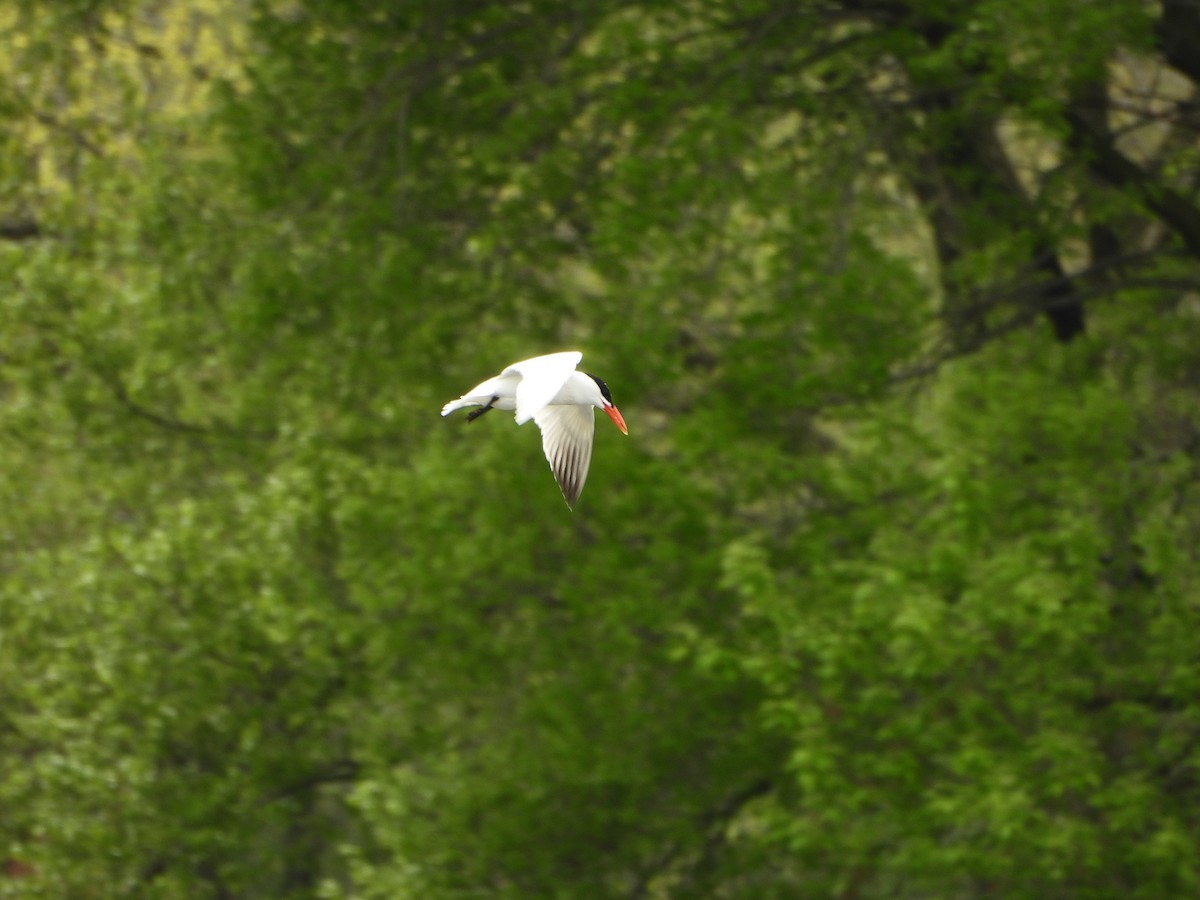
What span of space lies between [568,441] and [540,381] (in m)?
1.55

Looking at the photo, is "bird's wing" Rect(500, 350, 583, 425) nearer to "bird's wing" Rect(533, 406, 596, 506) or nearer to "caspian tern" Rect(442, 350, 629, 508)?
"caspian tern" Rect(442, 350, 629, 508)

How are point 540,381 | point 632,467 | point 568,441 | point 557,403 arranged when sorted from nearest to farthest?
1. point 540,381
2. point 557,403
3. point 568,441
4. point 632,467

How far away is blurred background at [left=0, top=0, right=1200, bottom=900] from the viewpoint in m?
9.47

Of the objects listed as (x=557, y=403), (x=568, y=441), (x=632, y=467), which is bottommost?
(x=632, y=467)

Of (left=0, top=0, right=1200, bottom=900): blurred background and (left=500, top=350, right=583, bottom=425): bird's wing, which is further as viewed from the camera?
(left=0, top=0, right=1200, bottom=900): blurred background

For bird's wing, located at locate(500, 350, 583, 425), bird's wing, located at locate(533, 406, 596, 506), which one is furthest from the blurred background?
bird's wing, located at locate(500, 350, 583, 425)

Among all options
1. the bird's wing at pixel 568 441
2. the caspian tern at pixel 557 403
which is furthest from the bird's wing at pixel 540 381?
the bird's wing at pixel 568 441

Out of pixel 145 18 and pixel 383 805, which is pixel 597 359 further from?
pixel 145 18

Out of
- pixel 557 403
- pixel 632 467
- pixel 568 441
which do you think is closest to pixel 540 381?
pixel 557 403

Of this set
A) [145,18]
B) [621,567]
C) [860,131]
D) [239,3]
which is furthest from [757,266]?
[145,18]

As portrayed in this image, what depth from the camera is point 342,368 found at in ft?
38.4

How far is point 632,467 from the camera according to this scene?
10273 mm

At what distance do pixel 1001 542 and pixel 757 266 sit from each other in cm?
243

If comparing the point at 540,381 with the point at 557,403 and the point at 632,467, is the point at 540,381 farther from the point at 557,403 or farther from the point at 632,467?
the point at 632,467
